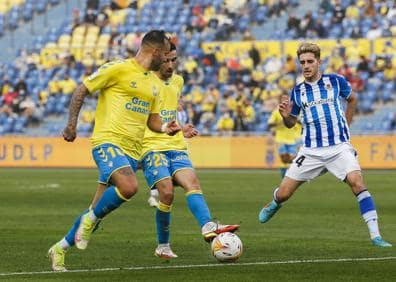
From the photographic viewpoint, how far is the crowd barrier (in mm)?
35375

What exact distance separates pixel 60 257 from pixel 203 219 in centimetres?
182

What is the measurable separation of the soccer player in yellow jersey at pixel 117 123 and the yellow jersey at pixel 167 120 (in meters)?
1.21

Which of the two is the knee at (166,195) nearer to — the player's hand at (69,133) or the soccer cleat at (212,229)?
the soccer cleat at (212,229)

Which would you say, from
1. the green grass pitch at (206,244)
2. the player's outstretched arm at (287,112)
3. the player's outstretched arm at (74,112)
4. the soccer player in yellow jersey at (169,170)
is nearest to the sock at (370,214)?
the green grass pitch at (206,244)

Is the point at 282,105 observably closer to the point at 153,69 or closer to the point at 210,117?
the point at 153,69

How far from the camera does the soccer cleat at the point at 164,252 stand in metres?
12.3

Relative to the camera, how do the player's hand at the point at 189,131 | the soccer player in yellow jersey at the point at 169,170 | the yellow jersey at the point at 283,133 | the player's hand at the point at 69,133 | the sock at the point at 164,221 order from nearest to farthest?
the player's hand at the point at 69,133, the soccer player in yellow jersey at the point at 169,170, the player's hand at the point at 189,131, the sock at the point at 164,221, the yellow jersey at the point at 283,133

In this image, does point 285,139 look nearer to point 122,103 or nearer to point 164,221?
point 164,221

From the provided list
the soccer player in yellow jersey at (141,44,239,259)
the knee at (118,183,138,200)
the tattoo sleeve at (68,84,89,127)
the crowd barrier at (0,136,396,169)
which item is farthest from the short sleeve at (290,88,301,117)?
the crowd barrier at (0,136,396,169)

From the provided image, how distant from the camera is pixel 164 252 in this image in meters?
12.4

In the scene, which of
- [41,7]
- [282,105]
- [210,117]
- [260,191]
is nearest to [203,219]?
[282,105]

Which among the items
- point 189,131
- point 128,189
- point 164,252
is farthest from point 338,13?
point 128,189

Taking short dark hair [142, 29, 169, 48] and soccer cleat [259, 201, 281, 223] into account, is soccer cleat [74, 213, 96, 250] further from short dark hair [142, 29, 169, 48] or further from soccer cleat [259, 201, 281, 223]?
soccer cleat [259, 201, 281, 223]

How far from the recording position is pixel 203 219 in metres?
12.1
